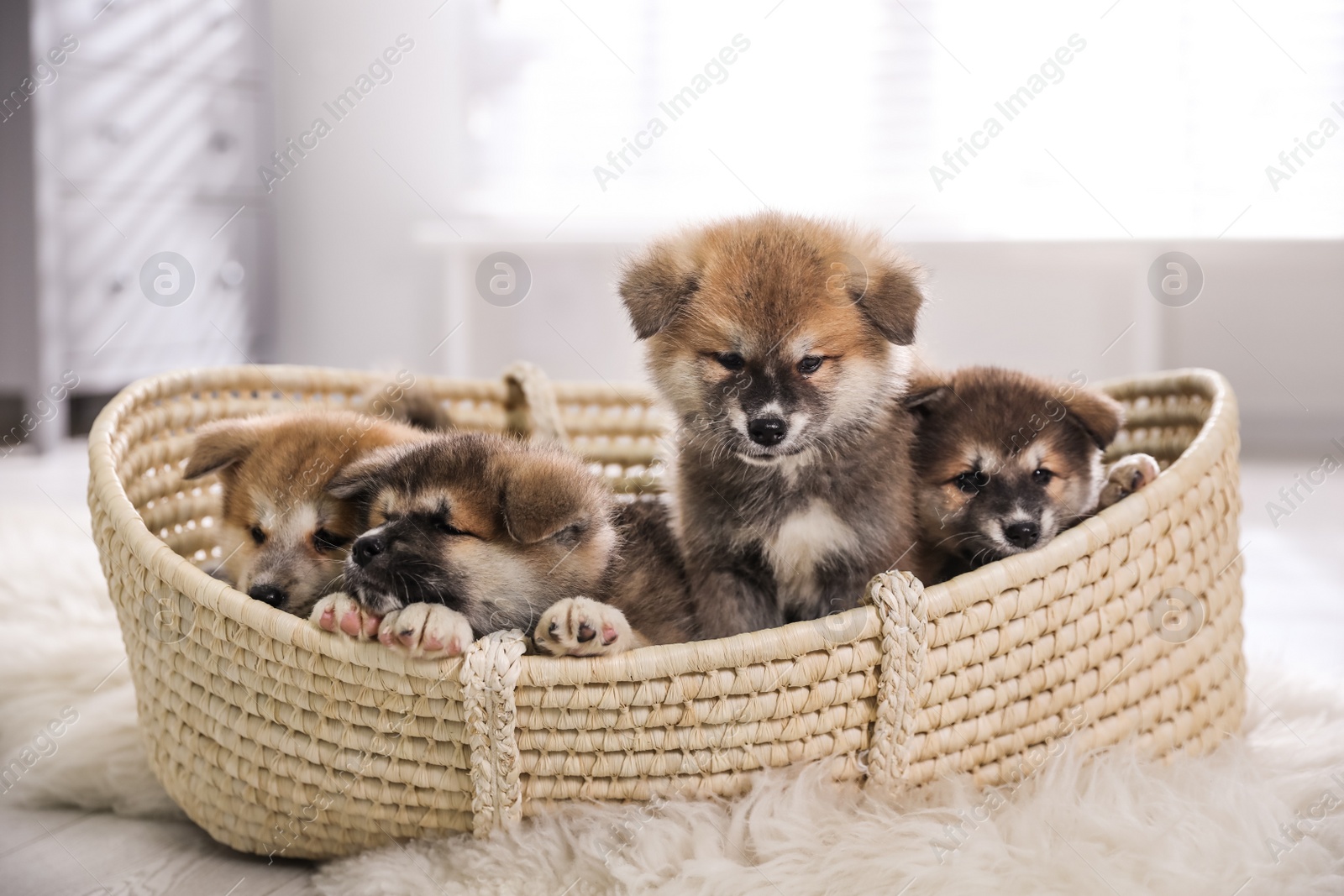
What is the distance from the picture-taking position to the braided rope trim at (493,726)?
118 cm

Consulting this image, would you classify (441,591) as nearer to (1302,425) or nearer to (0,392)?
(0,392)

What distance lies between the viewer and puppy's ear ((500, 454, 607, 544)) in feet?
4.26

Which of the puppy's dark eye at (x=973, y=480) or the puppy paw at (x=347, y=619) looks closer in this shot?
the puppy paw at (x=347, y=619)

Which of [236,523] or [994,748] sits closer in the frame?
[994,748]

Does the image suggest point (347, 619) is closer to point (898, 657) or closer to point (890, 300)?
point (898, 657)

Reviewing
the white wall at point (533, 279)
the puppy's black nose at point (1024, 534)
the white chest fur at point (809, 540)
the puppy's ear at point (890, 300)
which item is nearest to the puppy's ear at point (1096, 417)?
the puppy's black nose at point (1024, 534)

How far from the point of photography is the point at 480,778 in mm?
1260

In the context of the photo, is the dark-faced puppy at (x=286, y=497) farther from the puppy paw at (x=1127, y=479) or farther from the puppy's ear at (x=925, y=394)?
the puppy paw at (x=1127, y=479)

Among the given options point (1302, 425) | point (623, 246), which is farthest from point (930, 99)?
point (1302, 425)

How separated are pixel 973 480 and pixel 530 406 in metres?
0.91

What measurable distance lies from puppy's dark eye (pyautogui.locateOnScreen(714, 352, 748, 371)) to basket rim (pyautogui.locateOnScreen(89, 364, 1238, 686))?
356 mm

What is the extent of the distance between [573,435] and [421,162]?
3.25 metres

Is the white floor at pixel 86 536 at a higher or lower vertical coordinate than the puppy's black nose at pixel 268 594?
lower

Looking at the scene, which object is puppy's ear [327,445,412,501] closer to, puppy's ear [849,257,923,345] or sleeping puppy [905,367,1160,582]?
puppy's ear [849,257,923,345]
